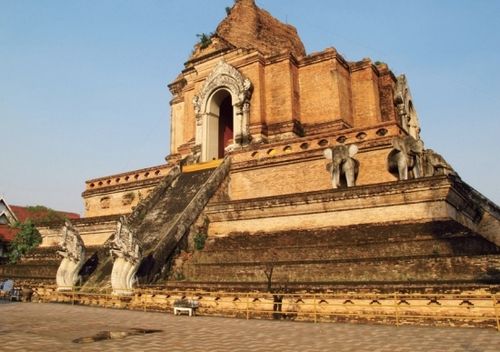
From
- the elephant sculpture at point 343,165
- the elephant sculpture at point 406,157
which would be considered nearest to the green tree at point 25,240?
the elephant sculpture at point 343,165

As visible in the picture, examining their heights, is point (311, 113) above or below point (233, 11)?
below

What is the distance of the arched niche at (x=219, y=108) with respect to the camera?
21.7 metres

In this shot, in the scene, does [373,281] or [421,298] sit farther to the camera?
[373,281]

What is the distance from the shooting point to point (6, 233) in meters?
35.5

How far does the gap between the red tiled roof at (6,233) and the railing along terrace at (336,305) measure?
2536 centimetres

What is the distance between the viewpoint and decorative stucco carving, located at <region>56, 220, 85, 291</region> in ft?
48.3

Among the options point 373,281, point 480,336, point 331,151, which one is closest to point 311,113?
point 331,151

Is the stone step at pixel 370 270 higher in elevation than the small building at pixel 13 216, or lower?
lower

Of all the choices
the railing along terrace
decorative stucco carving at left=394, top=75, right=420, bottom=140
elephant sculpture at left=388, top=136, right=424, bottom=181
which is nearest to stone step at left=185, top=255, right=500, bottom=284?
the railing along terrace

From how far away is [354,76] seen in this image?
75.4 ft

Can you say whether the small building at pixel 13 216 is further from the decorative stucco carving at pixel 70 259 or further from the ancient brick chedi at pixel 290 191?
the decorative stucco carving at pixel 70 259

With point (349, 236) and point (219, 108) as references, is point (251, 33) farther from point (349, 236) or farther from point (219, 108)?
point (349, 236)

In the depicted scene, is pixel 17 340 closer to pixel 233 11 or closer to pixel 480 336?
pixel 480 336

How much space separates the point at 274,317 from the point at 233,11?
2201 centimetres
